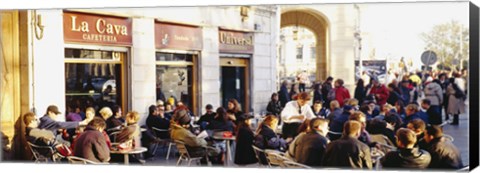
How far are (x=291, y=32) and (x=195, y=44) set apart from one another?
129cm

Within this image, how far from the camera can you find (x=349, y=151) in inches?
354

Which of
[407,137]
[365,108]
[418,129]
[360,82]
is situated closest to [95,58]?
[360,82]

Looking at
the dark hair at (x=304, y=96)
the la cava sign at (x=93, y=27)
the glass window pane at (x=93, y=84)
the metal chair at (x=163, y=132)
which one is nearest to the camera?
the dark hair at (x=304, y=96)

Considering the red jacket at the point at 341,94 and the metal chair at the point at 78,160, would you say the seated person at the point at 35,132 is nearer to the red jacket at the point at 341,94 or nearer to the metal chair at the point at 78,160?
the metal chair at the point at 78,160

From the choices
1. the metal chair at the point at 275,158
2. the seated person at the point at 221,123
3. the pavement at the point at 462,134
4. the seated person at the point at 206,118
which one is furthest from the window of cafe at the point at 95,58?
the pavement at the point at 462,134

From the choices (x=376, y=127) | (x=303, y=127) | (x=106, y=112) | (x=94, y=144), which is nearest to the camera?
(x=376, y=127)

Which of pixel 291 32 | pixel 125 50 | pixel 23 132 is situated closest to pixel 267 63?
pixel 291 32

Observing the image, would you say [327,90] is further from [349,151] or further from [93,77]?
[93,77]

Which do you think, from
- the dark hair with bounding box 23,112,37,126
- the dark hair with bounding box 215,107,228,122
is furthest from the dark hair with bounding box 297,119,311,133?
the dark hair with bounding box 23,112,37,126

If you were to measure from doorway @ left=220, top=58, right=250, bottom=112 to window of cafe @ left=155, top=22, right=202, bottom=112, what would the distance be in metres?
0.40

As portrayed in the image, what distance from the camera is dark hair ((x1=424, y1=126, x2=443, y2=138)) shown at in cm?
888

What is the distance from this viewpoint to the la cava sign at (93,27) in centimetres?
1002

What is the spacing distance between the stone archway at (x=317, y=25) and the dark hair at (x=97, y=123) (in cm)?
274

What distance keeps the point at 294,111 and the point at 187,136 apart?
4.81 feet
